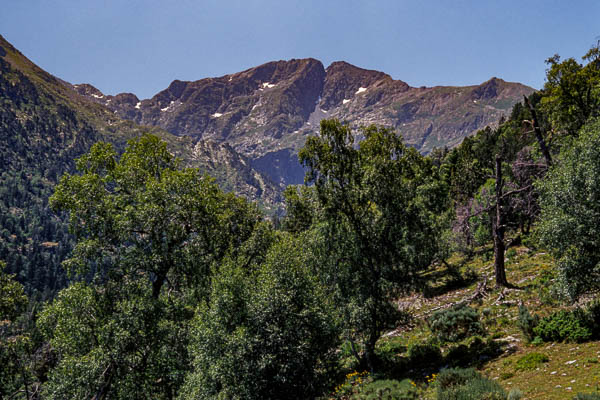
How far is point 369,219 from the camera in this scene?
68.5ft

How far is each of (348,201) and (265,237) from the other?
18.4 meters

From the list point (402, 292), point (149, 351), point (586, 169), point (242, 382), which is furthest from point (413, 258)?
point (149, 351)

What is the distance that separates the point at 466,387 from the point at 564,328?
607cm

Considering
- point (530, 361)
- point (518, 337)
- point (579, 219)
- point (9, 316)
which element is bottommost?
point (518, 337)

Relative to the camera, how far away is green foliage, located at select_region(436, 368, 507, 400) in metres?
11.5

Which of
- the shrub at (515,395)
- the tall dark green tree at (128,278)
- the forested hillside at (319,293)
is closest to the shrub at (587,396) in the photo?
the shrub at (515,395)

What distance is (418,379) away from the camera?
16.3m

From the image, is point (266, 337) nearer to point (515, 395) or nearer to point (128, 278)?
point (128, 278)

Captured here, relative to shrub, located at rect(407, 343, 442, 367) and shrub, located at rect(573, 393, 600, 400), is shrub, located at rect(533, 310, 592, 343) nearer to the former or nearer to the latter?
shrub, located at rect(407, 343, 442, 367)

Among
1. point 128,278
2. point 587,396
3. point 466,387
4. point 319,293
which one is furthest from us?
point 128,278

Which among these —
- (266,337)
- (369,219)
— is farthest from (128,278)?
(369,219)

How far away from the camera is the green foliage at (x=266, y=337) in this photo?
15445 mm

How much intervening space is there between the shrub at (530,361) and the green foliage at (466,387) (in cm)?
186

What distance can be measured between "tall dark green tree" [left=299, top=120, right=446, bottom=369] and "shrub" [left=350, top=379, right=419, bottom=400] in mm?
2796
